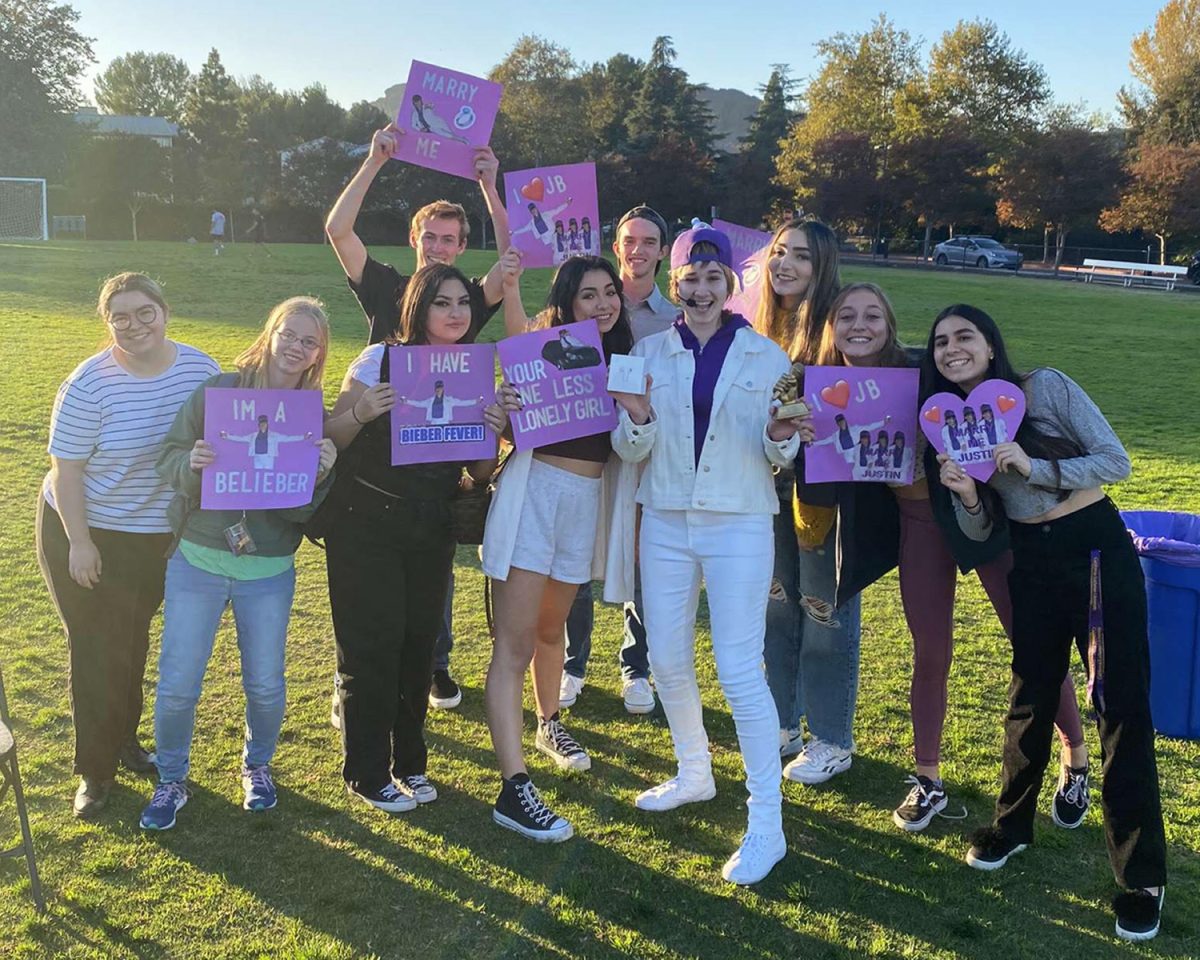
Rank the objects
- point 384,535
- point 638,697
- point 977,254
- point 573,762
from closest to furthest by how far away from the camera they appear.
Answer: point 384,535 → point 573,762 → point 638,697 → point 977,254

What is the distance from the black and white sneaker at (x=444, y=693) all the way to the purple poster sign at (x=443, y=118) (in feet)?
8.34

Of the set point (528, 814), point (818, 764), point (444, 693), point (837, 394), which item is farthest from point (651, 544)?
point (444, 693)

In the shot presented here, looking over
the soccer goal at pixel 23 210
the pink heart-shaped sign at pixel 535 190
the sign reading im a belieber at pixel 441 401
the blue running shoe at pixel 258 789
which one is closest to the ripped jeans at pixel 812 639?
the sign reading im a belieber at pixel 441 401

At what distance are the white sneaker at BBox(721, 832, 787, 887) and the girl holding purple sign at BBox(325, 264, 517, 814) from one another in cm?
138

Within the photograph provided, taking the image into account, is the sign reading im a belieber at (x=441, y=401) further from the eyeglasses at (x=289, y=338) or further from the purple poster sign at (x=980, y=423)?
the purple poster sign at (x=980, y=423)

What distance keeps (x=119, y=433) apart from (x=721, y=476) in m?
2.34

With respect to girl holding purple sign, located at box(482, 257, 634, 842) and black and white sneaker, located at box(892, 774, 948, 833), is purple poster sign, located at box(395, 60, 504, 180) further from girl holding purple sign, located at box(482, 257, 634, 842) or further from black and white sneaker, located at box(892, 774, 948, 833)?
black and white sneaker, located at box(892, 774, 948, 833)

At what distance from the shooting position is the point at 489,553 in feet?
13.1

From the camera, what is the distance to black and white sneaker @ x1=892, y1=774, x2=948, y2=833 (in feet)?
13.4

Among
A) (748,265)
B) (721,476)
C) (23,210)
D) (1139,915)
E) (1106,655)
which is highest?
(23,210)

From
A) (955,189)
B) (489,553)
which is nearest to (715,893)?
(489,553)

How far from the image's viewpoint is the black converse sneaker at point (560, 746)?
4566mm

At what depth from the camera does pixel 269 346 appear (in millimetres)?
3902

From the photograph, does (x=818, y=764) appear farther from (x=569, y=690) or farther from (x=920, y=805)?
(x=569, y=690)
